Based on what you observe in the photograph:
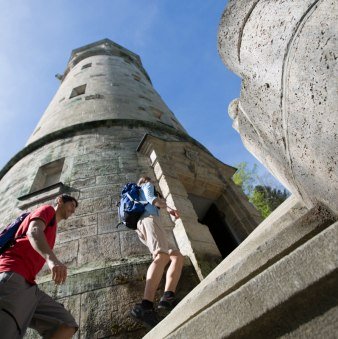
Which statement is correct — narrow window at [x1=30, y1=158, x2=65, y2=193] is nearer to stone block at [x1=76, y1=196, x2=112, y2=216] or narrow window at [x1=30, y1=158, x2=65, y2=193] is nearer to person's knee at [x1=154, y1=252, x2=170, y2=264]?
stone block at [x1=76, y1=196, x2=112, y2=216]

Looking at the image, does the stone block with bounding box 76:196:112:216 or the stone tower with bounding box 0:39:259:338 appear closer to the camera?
the stone tower with bounding box 0:39:259:338

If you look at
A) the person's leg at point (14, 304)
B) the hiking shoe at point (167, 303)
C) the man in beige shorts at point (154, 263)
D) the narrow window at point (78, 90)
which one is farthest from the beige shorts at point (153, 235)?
the narrow window at point (78, 90)

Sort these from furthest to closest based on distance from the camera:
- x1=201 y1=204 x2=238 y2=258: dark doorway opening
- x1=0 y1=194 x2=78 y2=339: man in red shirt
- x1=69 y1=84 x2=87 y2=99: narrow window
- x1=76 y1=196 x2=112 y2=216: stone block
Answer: x1=69 y1=84 x2=87 y2=99: narrow window, x1=201 y1=204 x2=238 y2=258: dark doorway opening, x1=76 y1=196 x2=112 y2=216: stone block, x1=0 y1=194 x2=78 y2=339: man in red shirt

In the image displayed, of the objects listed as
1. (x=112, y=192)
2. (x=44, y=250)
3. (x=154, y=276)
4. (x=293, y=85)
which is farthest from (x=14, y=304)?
(x=112, y=192)

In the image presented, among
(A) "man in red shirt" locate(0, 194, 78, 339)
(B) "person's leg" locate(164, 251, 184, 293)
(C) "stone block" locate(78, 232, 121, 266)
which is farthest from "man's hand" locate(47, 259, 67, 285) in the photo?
(C) "stone block" locate(78, 232, 121, 266)

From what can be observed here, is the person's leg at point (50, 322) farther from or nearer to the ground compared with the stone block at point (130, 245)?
nearer to the ground

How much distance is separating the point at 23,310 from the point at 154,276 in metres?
1.16

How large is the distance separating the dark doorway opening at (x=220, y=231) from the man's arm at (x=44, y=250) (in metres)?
4.40

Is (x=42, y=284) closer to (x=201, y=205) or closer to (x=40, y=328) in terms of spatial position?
(x=40, y=328)

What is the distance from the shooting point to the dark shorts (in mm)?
1989

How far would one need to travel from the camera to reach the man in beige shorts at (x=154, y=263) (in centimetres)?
273

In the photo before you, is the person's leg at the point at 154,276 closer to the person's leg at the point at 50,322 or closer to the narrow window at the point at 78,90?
the person's leg at the point at 50,322

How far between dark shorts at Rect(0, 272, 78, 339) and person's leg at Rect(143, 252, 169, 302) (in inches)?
27.5

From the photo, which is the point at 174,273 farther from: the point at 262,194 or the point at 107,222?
the point at 262,194
